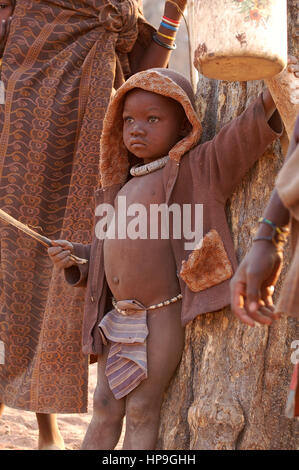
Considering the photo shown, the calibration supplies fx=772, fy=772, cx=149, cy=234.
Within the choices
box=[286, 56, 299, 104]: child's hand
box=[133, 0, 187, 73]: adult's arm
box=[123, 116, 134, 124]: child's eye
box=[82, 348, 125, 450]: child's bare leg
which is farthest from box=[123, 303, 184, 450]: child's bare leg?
box=[133, 0, 187, 73]: adult's arm

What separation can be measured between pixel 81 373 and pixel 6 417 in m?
1.68

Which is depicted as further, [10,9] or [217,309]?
[10,9]

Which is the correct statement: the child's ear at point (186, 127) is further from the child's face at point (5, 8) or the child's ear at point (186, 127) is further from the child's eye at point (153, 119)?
the child's face at point (5, 8)

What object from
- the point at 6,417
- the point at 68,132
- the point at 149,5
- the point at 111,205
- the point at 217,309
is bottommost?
the point at 6,417

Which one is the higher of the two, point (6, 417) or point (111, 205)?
point (111, 205)

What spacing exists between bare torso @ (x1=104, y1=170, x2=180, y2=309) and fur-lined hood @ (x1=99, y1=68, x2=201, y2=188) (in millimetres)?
200

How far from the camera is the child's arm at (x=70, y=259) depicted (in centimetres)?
341

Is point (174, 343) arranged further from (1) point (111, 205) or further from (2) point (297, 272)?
(2) point (297, 272)

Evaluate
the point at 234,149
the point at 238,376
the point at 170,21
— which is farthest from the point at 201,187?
the point at 170,21

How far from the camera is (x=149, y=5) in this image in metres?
10.2

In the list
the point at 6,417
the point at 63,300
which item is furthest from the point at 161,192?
the point at 6,417

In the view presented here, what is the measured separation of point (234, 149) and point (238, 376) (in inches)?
34.8

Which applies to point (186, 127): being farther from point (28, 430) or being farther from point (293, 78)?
point (28, 430)

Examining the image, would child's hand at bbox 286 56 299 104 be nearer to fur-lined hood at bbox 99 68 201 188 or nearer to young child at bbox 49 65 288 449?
young child at bbox 49 65 288 449
